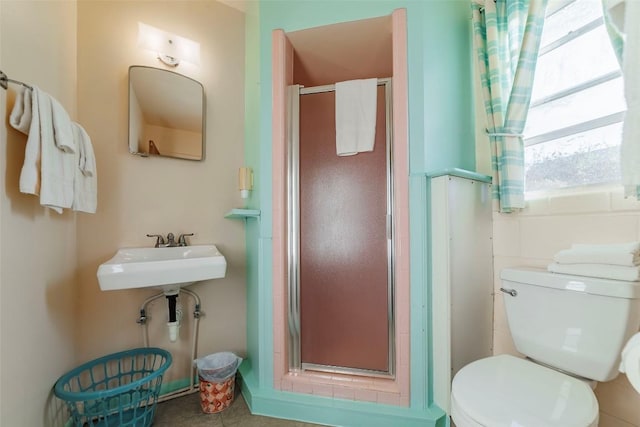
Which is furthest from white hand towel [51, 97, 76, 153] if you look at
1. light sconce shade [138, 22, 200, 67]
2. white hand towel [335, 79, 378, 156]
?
white hand towel [335, 79, 378, 156]

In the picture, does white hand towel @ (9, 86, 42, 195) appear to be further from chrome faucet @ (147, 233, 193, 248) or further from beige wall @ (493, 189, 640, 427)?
beige wall @ (493, 189, 640, 427)

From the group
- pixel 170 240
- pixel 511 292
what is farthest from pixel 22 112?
pixel 511 292

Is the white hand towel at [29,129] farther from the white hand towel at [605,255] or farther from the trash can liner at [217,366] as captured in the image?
the white hand towel at [605,255]

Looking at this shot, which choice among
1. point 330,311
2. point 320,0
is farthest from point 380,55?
point 330,311

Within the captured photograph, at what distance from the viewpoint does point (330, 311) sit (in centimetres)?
162

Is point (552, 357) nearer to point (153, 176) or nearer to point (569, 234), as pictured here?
point (569, 234)

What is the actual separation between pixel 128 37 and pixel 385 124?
1.59m

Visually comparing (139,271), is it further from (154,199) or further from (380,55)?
(380,55)

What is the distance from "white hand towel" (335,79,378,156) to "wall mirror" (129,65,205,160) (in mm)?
905

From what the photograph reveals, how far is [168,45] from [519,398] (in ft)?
7.91

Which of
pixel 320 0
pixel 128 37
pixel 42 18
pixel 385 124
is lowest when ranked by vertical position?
pixel 385 124

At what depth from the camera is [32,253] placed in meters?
1.07

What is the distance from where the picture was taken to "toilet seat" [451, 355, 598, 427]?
76 cm

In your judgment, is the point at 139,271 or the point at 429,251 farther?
the point at 429,251
